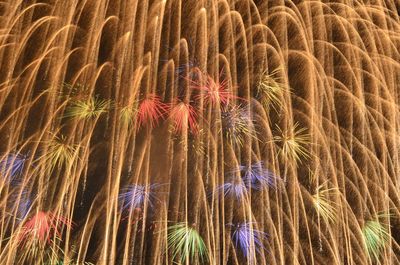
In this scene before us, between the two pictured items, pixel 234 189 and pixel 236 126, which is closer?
pixel 234 189

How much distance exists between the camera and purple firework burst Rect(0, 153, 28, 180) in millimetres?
9695

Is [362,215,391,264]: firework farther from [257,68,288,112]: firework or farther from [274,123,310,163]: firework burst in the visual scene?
[257,68,288,112]: firework

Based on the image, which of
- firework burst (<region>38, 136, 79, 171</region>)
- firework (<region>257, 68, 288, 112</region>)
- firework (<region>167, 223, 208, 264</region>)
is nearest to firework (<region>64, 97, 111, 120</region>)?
firework burst (<region>38, 136, 79, 171</region>)

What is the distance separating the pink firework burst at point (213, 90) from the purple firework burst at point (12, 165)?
3087 millimetres

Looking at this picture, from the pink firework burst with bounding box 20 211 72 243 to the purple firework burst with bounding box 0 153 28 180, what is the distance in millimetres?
787

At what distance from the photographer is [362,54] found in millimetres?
11594

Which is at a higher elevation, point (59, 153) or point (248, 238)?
point (59, 153)

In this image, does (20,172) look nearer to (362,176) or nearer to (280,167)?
(280,167)

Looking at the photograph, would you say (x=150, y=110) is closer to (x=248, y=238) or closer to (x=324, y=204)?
(x=248, y=238)

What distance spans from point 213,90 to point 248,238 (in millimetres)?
2568

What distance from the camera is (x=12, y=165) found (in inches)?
383

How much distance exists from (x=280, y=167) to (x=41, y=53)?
462 centimetres

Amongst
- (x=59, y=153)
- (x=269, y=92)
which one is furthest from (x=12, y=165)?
(x=269, y=92)

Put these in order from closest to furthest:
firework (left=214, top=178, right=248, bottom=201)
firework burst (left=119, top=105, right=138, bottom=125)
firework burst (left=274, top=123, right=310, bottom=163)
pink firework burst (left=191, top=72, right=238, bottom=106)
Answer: firework (left=214, top=178, right=248, bottom=201) < firework burst (left=119, top=105, right=138, bottom=125) < pink firework burst (left=191, top=72, right=238, bottom=106) < firework burst (left=274, top=123, right=310, bottom=163)
